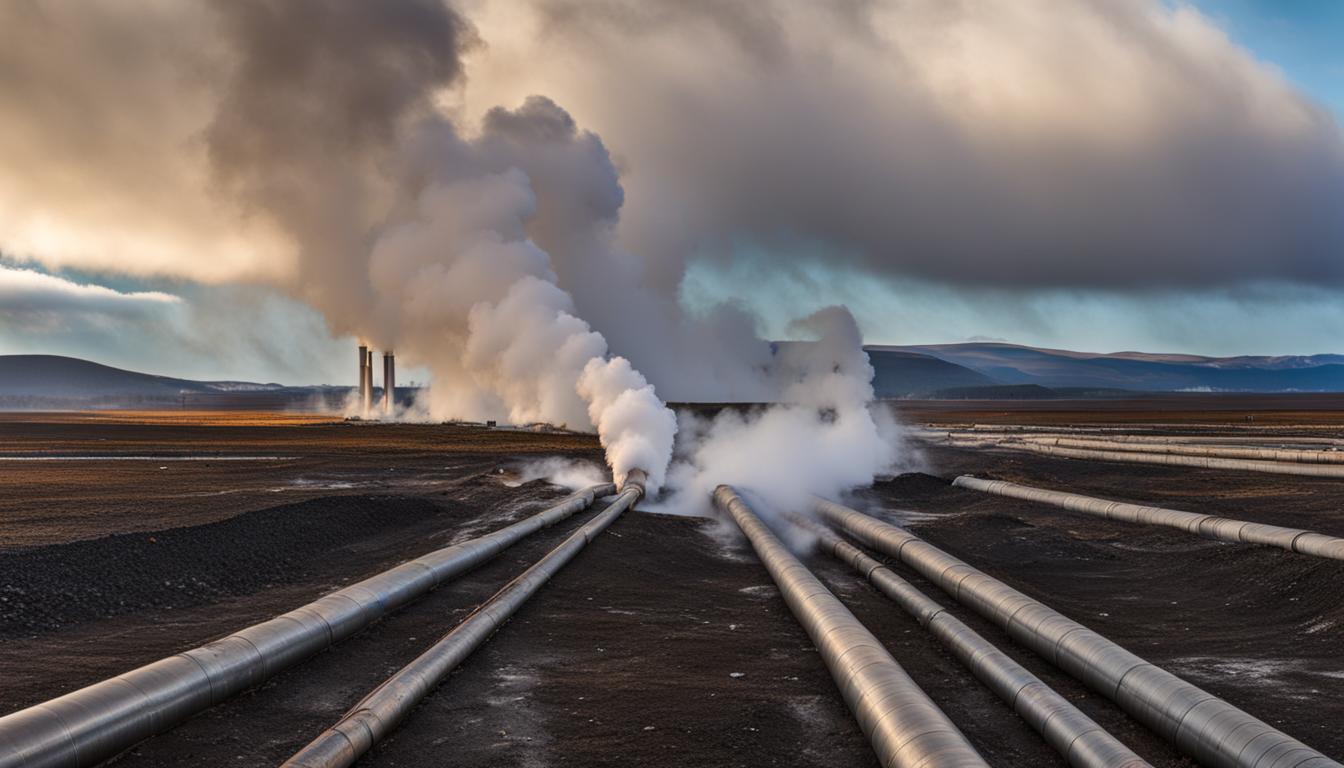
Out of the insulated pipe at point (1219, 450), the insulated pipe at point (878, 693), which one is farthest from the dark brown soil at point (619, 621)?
the insulated pipe at point (1219, 450)

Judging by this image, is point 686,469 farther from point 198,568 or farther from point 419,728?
point 419,728

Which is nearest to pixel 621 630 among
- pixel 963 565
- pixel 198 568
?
pixel 963 565

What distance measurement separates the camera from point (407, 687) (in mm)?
10477

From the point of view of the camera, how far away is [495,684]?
1166cm

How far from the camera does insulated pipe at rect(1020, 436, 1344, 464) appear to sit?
4184 centimetres

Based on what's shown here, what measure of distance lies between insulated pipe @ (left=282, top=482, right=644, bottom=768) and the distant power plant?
9362cm

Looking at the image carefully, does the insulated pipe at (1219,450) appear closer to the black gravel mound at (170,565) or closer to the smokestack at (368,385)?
the black gravel mound at (170,565)

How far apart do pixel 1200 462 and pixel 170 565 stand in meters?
40.7

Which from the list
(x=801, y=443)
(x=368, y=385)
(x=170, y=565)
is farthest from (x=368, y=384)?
(x=170, y=565)

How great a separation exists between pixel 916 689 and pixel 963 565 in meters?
7.57

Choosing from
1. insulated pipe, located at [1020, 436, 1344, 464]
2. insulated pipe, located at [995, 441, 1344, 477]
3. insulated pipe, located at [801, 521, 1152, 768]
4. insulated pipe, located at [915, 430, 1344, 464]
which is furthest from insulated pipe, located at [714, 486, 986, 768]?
insulated pipe, located at [915, 430, 1344, 464]

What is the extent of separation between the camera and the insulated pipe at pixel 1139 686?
816 cm

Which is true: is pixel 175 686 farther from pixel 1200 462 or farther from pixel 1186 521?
pixel 1200 462

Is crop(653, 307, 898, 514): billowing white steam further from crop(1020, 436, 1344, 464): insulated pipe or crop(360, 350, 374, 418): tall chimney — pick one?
crop(360, 350, 374, 418): tall chimney
